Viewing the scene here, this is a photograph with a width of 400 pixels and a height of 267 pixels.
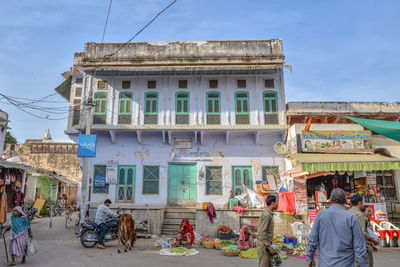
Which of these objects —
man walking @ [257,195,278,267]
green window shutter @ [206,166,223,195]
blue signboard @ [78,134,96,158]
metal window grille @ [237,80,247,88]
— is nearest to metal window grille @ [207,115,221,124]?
metal window grille @ [237,80,247,88]

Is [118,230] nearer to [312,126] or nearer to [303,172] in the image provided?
[303,172]

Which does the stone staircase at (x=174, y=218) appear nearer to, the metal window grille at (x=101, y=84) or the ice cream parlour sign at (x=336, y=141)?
the ice cream parlour sign at (x=336, y=141)

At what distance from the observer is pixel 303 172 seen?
12.3 meters

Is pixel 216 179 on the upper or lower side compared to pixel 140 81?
lower

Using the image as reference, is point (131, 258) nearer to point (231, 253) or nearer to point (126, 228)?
point (126, 228)

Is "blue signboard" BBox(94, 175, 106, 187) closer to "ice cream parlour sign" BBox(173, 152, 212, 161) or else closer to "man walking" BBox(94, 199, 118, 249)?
"ice cream parlour sign" BBox(173, 152, 212, 161)

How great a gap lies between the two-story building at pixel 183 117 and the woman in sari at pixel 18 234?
727cm

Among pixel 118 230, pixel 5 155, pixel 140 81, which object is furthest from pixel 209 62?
pixel 5 155

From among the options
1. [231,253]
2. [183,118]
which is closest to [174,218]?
[183,118]

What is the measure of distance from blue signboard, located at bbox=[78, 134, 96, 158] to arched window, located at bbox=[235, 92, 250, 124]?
719 centimetres

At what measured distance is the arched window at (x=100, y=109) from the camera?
1539cm

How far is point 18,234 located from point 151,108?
9.26m

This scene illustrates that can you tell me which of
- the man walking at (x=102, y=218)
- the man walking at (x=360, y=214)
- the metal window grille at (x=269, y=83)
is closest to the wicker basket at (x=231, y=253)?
the man walking at (x=102, y=218)

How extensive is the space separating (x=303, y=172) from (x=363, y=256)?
9.41 metres
